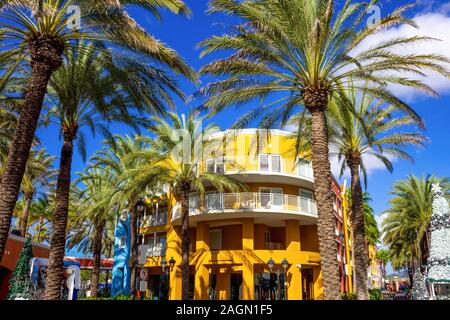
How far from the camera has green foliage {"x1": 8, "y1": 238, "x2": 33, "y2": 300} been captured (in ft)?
60.2

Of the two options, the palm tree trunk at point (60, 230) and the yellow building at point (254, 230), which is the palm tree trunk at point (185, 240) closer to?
the yellow building at point (254, 230)

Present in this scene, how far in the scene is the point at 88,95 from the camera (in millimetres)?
15656

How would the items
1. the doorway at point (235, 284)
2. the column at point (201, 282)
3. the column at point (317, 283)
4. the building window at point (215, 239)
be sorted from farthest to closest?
1. the building window at point (215, 239)
2. the doorway at point (235, 284)
3. the column at point (317, 283)
4. the column at point (201, 282)

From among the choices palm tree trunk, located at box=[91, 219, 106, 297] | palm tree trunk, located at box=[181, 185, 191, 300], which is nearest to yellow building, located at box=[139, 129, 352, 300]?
palm tree trunk, located at box=[181, 185, 191, 300]

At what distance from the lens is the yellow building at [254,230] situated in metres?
28.2

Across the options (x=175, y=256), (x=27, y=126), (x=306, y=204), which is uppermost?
(x=306, y=204)

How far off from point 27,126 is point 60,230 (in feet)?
15.1

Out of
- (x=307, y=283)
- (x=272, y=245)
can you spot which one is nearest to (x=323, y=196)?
(x=272, y=245)

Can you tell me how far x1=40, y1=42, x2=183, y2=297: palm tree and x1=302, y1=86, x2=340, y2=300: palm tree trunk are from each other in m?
4.88

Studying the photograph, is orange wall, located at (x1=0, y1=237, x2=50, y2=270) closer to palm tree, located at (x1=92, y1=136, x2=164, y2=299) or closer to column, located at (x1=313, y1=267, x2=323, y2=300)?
palm tree, located at (x1=92, y1=136, x2=164, y2=299)

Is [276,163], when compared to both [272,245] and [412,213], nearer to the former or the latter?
[272,245]

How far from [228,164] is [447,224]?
14213mm

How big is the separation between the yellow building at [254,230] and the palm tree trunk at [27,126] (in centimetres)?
1676

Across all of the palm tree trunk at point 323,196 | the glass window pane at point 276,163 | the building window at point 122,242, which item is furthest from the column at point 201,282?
the palm tree trunk at point 323,196
